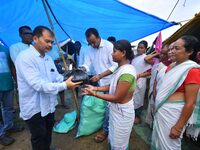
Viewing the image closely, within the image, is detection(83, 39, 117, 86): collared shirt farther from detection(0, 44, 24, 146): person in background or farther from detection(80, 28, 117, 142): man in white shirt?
detection(0, 44, 24, 146): person in background

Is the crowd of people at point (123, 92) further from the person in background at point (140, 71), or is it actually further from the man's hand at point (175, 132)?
the person in background at point (140, 71)

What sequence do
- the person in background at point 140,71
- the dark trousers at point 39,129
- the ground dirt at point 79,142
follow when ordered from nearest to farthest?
the dark trousers at point 39,129, the ground dirt at point 79,142, the person in background at point 140,71

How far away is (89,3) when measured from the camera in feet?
12.0

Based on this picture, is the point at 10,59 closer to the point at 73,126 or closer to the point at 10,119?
the point at 10,119

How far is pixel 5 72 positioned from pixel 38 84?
4.77ft

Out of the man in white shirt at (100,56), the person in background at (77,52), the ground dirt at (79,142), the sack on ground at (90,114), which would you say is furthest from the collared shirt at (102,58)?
the person in background at (77,52)

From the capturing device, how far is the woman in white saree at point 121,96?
1.92 m

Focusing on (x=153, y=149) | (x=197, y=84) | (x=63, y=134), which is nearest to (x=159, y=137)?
(x=153, y=149)

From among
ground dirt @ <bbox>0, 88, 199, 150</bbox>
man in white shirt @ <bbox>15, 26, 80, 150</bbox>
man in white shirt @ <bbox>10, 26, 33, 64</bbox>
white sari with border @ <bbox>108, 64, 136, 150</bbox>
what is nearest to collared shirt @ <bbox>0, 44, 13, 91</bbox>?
man in white shirt @ <bbox>10, 26, 33, 64</bbox>

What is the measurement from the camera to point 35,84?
6.56ft

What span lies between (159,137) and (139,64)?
1721mm

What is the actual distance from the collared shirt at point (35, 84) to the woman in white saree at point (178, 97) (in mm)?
1118

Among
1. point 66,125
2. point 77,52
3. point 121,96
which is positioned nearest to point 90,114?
point 66,125

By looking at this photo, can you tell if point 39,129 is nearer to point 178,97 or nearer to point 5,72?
point 5,72
